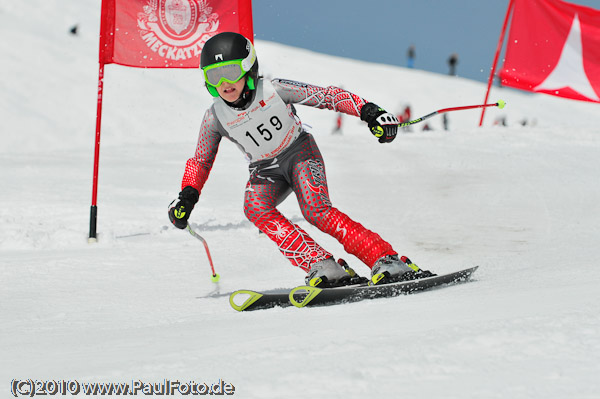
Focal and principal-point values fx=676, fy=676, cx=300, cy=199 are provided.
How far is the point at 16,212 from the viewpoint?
665 cm

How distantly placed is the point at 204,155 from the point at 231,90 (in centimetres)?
54

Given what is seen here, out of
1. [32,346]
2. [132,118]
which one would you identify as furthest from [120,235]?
[132,118]

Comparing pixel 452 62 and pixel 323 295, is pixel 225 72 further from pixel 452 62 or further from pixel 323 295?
pixel 452 62

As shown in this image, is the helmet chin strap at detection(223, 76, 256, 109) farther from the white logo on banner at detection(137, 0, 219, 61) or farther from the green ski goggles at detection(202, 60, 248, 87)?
the white logo on banner at detection(137, 0, 219, 61)

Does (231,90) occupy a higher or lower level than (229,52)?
lower

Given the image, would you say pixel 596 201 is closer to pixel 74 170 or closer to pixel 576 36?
pixel 576 36

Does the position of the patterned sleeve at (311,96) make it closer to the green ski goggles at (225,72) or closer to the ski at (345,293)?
the green ski goggles at (225,72)

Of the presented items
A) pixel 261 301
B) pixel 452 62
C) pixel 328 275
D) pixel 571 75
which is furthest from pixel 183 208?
pixel 452 62

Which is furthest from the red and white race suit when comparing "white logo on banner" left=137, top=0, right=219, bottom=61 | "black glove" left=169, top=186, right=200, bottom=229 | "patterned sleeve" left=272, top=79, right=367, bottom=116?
"white logo on banner" left=137, top=0, right=219, bottom=61

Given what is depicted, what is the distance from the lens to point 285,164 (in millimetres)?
4070

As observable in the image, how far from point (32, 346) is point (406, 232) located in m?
4.54

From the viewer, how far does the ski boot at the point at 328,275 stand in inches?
146

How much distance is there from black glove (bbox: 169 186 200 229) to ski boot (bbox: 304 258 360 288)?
30.9 inches

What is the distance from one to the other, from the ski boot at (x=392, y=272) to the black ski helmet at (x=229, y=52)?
1.23m
